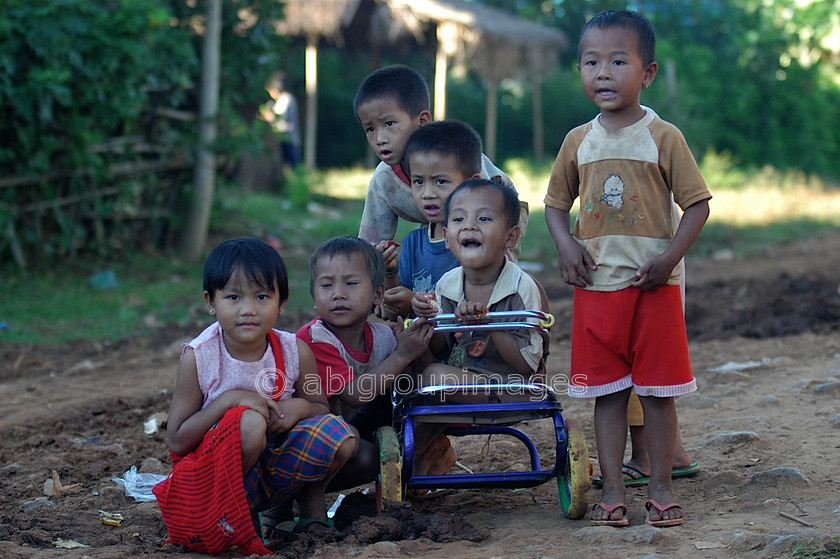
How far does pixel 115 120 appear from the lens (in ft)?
23.5

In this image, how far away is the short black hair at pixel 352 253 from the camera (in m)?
3.09

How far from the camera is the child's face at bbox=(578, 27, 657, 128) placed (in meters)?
2.83

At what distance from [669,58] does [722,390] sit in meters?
16.0

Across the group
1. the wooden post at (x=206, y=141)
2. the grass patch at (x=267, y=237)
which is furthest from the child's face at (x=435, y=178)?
the wooden post at (x=206, y=141)

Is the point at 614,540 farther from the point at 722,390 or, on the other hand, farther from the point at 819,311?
the point at 819,311

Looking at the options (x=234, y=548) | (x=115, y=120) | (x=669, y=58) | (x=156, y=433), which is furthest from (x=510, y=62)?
(x=234, y=548)

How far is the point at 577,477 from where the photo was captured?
2.82 metres

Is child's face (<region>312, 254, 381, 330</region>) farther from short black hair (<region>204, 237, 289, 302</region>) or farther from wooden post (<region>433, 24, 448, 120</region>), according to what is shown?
wooden post (<region>433, 24, 448, 120</region>)

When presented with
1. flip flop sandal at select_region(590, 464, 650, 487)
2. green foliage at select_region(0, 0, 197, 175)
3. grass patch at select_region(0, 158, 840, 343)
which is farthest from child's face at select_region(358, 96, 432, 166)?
green foliage at select_region(0, 0, 197, 175)

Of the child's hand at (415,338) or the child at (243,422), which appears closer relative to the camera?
the child at (243,422)

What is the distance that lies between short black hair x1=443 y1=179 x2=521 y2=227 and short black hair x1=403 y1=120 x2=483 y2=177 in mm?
239

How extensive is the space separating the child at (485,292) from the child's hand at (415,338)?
46 millimetres

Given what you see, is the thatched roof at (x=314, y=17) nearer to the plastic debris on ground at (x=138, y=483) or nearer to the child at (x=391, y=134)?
the child at (x=391, y=134)

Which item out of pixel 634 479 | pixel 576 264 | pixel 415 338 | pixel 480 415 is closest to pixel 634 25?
pixel 576 264
